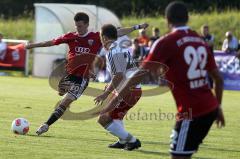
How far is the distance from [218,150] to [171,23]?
13.9ft

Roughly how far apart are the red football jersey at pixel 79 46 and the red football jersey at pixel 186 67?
540 cm

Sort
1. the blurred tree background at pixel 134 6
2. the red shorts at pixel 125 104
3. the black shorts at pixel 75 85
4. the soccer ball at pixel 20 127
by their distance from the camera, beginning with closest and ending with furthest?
the red shorts at pixel 125 104 < the soccer ball at pixel 20 127 < the black shorts at pixel 75 85 < the blurred tree background at pixel 134 6

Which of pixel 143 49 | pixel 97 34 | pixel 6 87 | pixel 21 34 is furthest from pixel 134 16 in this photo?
pixel 97 34

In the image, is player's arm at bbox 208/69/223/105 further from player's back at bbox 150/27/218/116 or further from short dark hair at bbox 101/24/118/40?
short dark hair at bbox 101/24/118/40

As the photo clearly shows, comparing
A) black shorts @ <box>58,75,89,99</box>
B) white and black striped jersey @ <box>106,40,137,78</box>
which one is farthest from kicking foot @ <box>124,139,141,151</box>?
black shorts @ <box>58,75,89,99</box>

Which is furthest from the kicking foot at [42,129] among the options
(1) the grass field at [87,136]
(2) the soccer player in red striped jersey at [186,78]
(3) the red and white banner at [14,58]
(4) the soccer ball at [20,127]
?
(3) the red and white banner at [14,58]

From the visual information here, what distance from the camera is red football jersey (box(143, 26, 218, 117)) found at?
7.29 m

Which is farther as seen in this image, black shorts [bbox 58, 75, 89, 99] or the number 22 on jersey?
black shorts [bbox 58, 75, 89, 99]

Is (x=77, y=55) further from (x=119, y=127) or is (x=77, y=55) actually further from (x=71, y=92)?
(x=119, y=127)

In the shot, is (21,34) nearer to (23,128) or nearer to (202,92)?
(23,128)

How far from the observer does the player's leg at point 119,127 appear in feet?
35.6

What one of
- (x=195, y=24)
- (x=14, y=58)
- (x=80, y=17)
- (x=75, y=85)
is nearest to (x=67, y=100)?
(x=75, y=85)

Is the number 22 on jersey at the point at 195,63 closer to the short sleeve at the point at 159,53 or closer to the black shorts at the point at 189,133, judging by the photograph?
the short sleeve at the point at 159,53

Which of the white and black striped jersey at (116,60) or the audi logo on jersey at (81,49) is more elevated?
the white and black striped jersey at (116,60)
